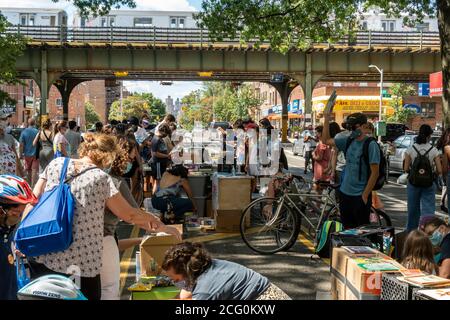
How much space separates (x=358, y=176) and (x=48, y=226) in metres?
4.47

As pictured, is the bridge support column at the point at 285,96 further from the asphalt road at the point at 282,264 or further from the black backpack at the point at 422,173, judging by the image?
the black backpack at the point at 422,173

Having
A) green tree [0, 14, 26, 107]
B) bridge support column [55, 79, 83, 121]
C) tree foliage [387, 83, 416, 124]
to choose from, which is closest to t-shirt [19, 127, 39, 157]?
green tree [0, 14, 26, 107]

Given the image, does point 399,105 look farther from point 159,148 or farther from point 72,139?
point 159,148

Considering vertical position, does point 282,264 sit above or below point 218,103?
below

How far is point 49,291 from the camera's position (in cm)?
255

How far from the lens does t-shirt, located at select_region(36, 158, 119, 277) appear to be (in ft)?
13.0

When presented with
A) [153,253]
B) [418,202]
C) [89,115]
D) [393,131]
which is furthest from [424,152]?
[89,115]

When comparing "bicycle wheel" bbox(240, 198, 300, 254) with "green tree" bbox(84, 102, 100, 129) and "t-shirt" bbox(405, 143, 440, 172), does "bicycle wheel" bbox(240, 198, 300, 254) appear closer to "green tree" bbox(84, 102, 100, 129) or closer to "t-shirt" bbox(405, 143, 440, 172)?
"t-shirt" bbox(405, 143, 440, 172)

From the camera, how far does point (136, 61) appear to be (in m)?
41.9

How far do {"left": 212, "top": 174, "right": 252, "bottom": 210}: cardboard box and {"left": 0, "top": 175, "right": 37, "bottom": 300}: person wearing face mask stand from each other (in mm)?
6103
